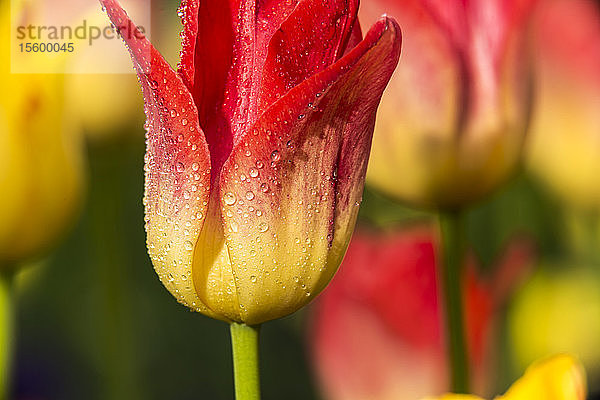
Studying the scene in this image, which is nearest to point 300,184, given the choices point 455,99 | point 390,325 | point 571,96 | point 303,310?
point 455,99

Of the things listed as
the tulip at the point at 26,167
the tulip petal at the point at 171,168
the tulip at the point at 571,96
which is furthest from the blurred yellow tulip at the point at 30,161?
the tulip at the point at 571,96

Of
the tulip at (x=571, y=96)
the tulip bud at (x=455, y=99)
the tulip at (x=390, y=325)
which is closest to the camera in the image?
the tulip bud at (x=455, y=99)

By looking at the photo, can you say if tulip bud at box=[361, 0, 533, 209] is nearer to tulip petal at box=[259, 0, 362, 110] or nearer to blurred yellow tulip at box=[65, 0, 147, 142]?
tulip petal at box=[259, 0, 362, 110]

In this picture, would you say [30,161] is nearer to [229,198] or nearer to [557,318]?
[229,198]

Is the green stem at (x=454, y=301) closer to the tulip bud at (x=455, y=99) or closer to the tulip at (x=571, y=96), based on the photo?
the tulip bud at (x=455, y=99)

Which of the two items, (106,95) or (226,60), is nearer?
(226,60)

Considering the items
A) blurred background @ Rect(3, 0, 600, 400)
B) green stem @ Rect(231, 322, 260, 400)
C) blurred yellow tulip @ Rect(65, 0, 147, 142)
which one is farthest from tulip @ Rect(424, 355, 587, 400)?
blurred yellow tulip @ Rect(65, 0, 147, 142)

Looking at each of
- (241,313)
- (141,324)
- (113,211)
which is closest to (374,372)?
(113,211)
